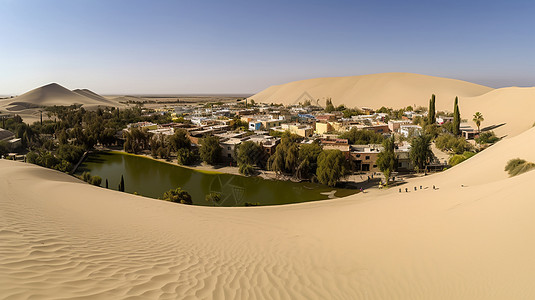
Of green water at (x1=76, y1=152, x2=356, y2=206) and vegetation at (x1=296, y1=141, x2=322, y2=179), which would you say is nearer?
green water at (x1=76, y1=152, x2=356, y2=206)

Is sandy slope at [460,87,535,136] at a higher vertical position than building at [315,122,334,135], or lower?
higher

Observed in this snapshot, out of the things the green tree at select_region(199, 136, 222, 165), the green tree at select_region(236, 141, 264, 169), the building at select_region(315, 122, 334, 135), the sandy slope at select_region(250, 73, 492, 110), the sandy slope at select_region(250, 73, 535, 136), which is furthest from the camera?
the sandy slope at select_region(250, 73, 492, 110)

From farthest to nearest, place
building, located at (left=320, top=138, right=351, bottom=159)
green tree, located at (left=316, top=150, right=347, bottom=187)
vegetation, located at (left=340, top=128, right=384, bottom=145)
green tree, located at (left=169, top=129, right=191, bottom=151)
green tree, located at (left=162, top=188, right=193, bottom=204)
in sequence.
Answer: vegetation, located at (left=340, top=128, right=384, bottom=145), green tree, located at (left=169, top=129, right=191, bottom=151), building, located at (left=320, top=138, right=351, bottom=159), green tree, located at (left=316, top=150, right=347, bottom=187), green tree, located at (left=162, top=188, right=193, bottom=204)

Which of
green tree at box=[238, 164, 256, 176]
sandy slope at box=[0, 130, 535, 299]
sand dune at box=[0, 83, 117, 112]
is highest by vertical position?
sand dune at box=[0, 83, 117, 112]

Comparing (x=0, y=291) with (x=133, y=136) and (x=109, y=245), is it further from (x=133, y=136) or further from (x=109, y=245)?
(x=133, y=136)

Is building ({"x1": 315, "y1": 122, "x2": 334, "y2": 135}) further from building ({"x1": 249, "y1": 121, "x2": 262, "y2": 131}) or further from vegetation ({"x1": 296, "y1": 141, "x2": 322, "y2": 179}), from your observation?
vegetation ({"x1": 296, "y1": 141, "x2": 322, "y2": 179})

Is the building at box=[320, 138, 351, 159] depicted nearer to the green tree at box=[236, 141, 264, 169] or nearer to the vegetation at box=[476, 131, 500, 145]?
the green tree at box=[236, 141, 264, 169]

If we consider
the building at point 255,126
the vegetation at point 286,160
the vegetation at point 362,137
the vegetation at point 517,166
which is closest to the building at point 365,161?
the vegetation at point 286,160

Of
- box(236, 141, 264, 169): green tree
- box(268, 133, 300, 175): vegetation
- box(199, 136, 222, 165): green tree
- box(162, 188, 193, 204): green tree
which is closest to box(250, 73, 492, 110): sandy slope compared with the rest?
box(236, 141, 264, 169): green tree

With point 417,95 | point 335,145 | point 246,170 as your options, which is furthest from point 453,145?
point 417,95
